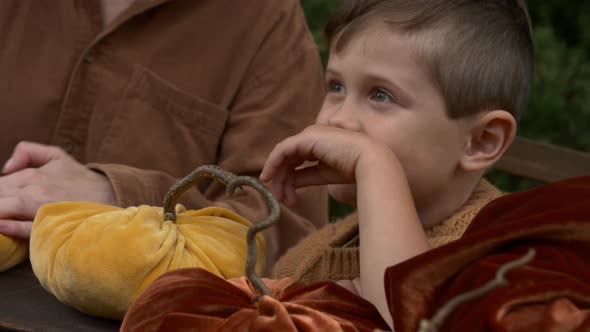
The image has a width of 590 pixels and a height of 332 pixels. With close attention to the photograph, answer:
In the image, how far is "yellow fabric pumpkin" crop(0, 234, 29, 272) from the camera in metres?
1.21

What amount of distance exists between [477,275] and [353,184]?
1.40 ft

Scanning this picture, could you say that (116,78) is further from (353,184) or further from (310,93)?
(353,184)

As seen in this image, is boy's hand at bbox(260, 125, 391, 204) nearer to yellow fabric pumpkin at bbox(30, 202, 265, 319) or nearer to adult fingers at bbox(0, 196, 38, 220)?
yellow fabric pumpkin at bbox(30, 202, 265, 319)

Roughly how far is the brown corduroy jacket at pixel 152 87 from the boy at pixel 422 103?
0.48 meters

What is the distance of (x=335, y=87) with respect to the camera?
121 centimetres

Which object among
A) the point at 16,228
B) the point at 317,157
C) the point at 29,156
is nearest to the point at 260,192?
the point at 317,157

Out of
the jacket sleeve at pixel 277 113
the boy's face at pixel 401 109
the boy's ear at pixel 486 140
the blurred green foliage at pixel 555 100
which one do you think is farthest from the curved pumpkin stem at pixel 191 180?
the blurred green foliage at pixel 555 100

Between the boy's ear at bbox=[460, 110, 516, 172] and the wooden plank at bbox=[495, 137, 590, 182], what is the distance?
784 mm

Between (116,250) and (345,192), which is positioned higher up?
(116,250)

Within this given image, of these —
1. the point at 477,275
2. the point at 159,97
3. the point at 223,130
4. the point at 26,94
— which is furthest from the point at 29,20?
the point at 477,275

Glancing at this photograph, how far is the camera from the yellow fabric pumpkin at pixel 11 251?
1209mm

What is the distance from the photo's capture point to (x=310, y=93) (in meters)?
1.72

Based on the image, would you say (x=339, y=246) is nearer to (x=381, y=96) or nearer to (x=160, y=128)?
(x=381, y=96)

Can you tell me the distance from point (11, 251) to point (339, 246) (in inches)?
17.8
